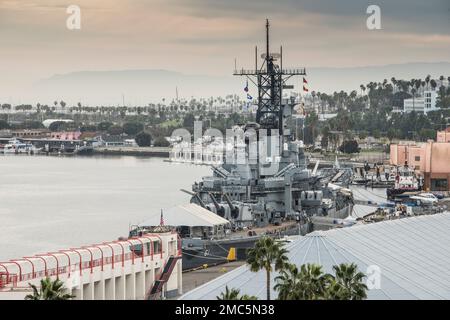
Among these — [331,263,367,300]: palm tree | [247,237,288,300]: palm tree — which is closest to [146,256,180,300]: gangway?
[247,237,288,300]: palm tree

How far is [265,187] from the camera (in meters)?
46.2

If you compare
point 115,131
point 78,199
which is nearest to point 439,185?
point 78,199

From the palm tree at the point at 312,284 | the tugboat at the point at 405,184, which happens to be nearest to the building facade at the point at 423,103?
the tugboat at the point at 405,184

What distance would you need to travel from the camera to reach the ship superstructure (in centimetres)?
4494

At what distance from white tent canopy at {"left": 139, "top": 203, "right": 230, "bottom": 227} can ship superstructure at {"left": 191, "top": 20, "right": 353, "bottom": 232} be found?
185 cm

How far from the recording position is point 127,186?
290ft

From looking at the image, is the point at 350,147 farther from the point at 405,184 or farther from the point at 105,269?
the point at 105,269

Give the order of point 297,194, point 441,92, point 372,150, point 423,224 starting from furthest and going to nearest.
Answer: point 441,92, point 372,150, point 297,194, point 423,224

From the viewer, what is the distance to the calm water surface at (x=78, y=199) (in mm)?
52031

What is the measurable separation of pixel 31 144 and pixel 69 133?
12.0 m
